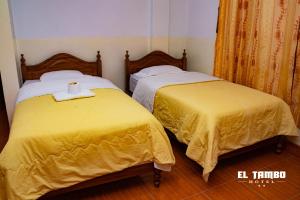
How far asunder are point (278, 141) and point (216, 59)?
1.38 meters

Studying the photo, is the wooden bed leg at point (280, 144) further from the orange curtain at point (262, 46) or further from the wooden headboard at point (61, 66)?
the wooden headboard at point (61, 66)

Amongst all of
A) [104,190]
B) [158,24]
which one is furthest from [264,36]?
[104,190]

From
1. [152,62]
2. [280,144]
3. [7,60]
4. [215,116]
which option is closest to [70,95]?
[7,60]

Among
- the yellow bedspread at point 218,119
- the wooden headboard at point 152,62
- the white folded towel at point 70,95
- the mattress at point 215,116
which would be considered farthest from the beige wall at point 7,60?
the yellow bedspread at point 218,119

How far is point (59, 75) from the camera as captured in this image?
2955mm

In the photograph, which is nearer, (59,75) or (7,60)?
(7,60)

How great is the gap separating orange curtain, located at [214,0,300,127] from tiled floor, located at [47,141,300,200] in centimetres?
68

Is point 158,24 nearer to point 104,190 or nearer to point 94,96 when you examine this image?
point 94,96

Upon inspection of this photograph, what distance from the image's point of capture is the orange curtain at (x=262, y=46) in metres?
2.50

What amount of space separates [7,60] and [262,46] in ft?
9.25

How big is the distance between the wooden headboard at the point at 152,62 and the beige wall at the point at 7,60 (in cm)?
143

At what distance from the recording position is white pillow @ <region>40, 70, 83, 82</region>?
2893mm

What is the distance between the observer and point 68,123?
174 centimetres

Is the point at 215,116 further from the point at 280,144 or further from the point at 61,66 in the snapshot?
the point at 61,66
